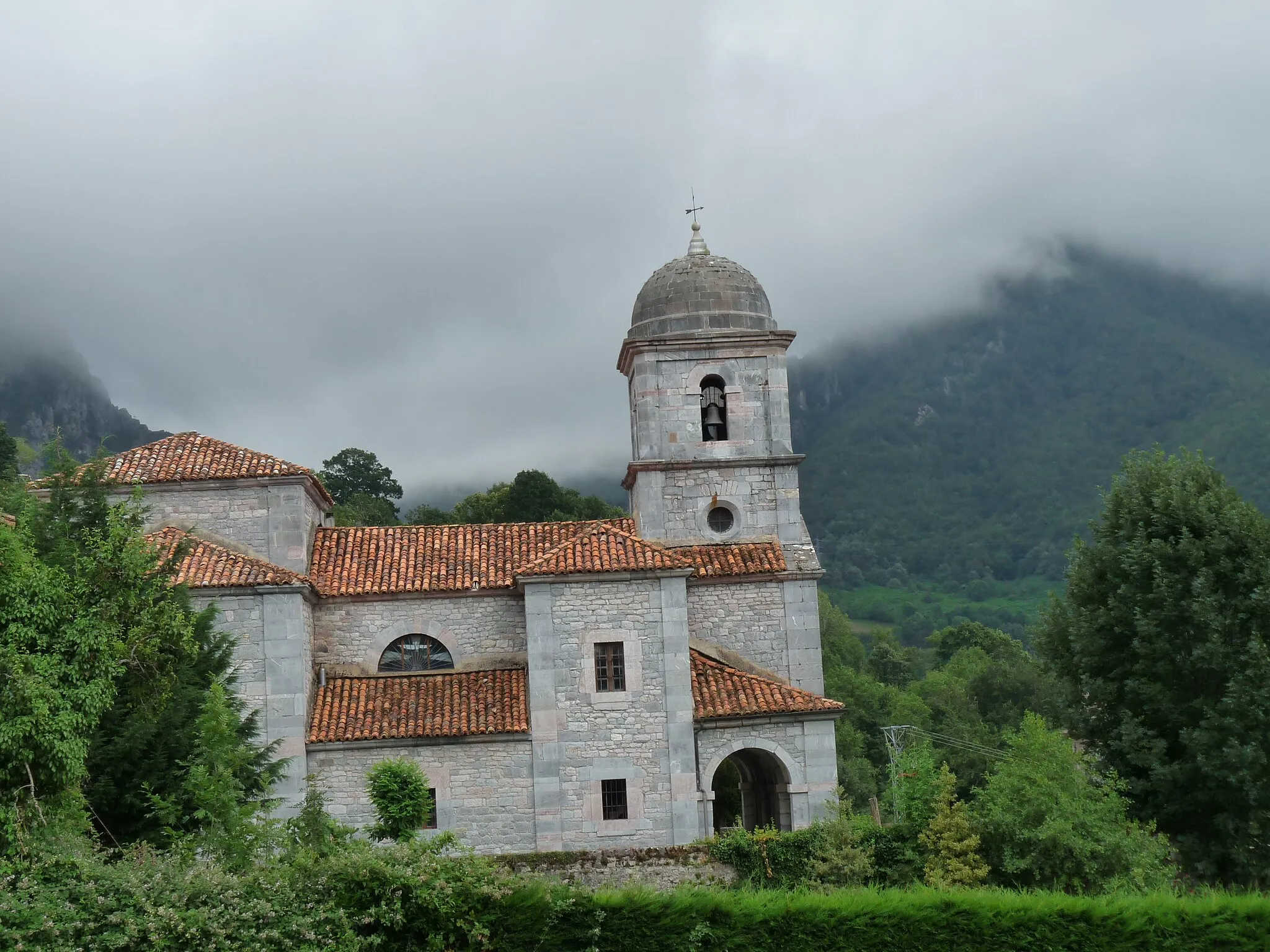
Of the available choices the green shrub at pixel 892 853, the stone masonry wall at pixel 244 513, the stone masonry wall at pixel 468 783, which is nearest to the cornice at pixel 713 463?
the stone masonry wall at pixel 468 783

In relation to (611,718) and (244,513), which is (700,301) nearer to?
(611,718)

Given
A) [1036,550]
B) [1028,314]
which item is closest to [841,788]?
[1036,550]

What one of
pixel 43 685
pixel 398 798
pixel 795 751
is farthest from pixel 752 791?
pixel 43 685

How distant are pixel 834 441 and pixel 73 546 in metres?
145

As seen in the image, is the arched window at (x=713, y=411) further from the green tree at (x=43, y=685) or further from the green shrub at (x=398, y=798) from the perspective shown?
the green tree at (x=43, y=685)

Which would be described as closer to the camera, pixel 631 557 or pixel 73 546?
pixel 73 546

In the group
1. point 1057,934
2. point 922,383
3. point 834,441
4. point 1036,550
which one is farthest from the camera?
point 922,383

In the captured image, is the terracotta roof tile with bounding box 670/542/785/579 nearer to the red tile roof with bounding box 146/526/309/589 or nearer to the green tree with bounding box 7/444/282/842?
the red tile roof with bounding box 146/526/309/589

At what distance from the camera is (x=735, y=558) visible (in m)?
32.5

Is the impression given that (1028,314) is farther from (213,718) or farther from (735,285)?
(213,718)

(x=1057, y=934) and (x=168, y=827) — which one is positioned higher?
(x=168, y=827)

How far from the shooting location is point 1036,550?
460 feet

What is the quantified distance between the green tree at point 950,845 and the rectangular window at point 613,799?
6.38 metres

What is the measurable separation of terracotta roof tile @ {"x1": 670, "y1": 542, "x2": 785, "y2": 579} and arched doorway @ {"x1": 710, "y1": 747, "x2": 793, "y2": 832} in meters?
4.13
